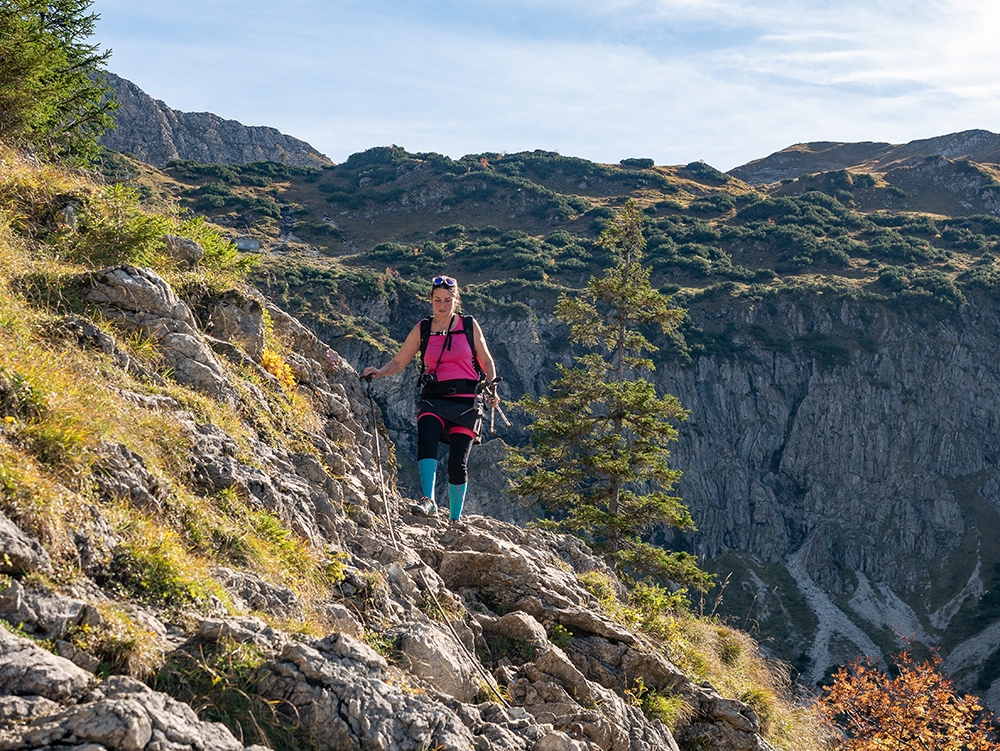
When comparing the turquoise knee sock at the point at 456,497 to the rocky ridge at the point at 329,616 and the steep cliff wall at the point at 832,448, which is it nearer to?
the rocky ridge at the point at 329,616

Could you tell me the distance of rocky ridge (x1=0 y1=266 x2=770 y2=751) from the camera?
2.64 m

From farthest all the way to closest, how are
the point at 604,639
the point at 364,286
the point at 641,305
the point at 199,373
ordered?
1. the point at 364,286
2. the point at 641,305
3. the point at 604,639
4. the point at 199,373

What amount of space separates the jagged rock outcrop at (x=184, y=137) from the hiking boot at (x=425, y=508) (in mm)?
121496

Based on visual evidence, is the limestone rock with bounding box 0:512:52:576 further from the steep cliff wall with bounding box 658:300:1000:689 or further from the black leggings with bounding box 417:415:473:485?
the steep cliff wall with bounding box 658:300:1000:689

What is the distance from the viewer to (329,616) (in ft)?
13.4

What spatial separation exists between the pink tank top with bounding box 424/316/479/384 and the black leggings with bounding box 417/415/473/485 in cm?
45

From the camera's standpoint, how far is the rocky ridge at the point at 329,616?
8.66 ft

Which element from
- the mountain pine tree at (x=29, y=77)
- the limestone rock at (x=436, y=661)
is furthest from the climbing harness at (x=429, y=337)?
the mountain pine tree at (x=29, y=77)

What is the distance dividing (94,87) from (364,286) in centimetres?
4244

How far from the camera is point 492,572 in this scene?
6164mm

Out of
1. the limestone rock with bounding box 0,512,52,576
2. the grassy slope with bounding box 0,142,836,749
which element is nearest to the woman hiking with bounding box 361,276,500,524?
the grassy slope with bounding box 0,142,836,749

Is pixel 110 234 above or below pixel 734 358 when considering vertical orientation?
above

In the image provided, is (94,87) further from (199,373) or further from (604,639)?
(604,639)

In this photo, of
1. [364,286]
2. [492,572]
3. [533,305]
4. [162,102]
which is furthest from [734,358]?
[162,102]
